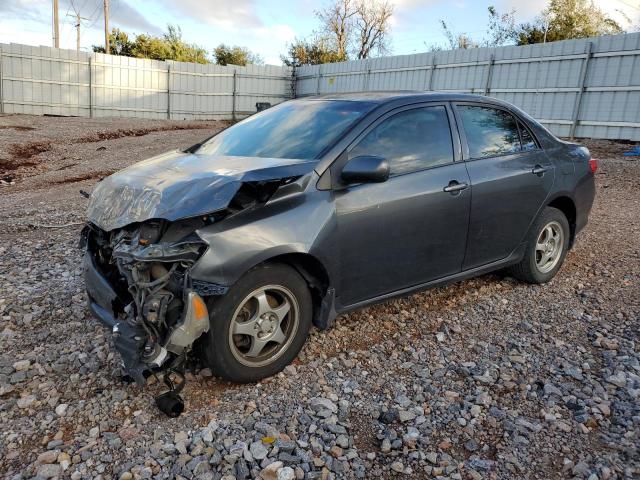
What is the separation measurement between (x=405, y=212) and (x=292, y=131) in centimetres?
103

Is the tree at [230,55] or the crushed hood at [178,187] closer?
the crushed hood at [178,187]

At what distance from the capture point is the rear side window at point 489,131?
4.13 metres

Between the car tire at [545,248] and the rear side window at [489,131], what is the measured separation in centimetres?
73

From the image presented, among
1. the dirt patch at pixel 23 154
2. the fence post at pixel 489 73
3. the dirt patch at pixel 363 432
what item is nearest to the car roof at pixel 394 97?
the dirt patch at pixel 363 432

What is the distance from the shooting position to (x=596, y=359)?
3.52 meters

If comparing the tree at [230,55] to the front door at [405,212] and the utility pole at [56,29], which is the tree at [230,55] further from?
the front door at [405,212]

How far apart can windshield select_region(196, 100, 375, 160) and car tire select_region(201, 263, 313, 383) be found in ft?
2.98

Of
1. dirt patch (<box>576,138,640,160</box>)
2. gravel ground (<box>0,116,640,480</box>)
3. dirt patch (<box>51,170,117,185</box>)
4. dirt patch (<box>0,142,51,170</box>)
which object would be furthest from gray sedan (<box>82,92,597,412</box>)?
dirt patch (<box>0,142,51,170</box>)

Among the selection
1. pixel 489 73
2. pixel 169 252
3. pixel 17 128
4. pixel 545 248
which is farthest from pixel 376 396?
pixel 17 128

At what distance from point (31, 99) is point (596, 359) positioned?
23201 mm

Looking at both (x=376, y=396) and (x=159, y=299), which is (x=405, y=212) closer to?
(x=376, y=396)

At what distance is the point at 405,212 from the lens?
355 cm

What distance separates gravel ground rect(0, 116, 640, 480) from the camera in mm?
2506

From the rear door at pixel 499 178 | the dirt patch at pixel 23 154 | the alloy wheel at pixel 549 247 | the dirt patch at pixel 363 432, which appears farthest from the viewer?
the dirt patch at pixel 23 154
